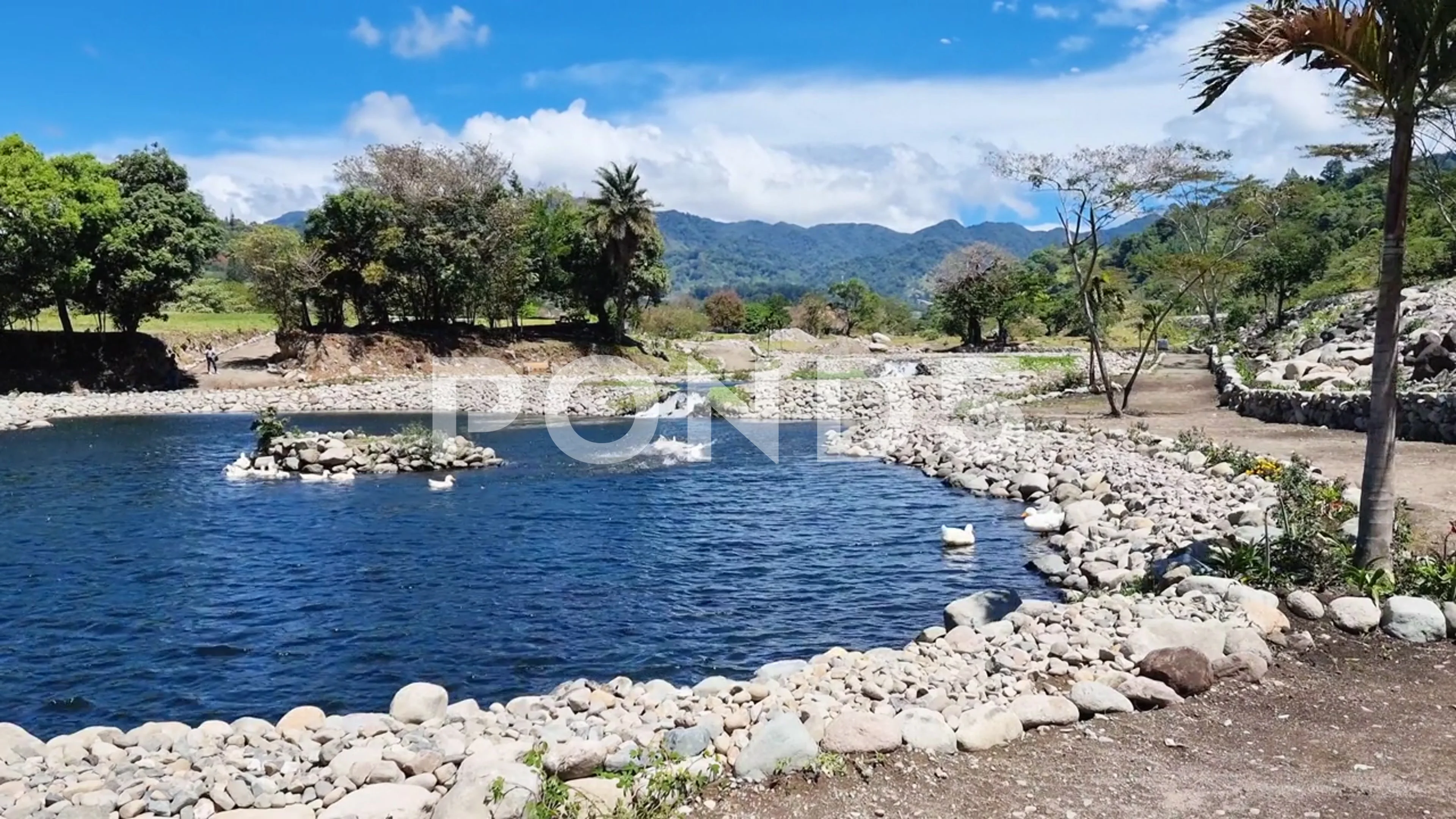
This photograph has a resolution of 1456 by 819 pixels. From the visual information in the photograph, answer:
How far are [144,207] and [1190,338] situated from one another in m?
58.3

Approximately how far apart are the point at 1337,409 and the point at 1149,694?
18.2m

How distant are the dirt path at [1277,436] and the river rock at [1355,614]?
3.15 meters

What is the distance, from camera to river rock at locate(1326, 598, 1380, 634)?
923 centimetres

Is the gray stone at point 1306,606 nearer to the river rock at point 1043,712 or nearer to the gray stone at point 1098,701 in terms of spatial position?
the gray stone at point 1098,701

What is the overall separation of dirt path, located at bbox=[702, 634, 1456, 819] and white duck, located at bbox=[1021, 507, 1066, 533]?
9.46 metres

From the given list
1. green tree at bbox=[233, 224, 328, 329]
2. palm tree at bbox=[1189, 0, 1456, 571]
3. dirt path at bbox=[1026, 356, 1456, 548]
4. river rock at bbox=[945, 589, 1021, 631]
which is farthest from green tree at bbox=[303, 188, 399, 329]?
palm tree at bbox=[1189, 0, 1456, 571]

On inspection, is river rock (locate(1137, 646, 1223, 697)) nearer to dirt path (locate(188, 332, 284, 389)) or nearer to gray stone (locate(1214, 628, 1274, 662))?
gray stone (locate(1214, 628, 1274, 662))

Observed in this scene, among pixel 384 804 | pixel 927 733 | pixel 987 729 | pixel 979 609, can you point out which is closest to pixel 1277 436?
pixel 979 609

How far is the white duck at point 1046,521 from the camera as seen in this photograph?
17719 millimetres

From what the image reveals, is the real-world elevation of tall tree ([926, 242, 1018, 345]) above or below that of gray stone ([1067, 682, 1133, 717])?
above

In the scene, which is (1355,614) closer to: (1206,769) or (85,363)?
(1206,769)

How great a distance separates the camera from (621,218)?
186 feet

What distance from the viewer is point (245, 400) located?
Result: 43.7m

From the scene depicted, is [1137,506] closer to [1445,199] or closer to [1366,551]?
[1366,551]
